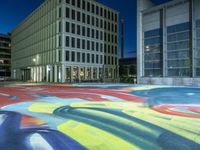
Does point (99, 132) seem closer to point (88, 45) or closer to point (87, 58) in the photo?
point (87, 58)

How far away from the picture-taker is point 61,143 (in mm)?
6047

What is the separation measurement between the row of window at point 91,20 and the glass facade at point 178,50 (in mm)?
27425

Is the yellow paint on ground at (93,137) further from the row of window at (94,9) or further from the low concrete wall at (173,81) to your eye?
the row of window at (94,9)

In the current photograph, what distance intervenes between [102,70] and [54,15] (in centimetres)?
2198

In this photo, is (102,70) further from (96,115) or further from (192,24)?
(96,115)

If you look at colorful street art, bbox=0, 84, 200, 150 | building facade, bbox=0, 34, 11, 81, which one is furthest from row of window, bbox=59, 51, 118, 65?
building facade, bbox=0, 34, 11, 81

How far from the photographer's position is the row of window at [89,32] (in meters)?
59.2

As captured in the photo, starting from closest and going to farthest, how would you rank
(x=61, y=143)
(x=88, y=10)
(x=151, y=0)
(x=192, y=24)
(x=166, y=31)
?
(x=61, y=143), (x=192, y=24), (x=166, y=31), (x=151, y=0), (x=88, y=10)

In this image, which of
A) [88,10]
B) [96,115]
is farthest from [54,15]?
[96,115]

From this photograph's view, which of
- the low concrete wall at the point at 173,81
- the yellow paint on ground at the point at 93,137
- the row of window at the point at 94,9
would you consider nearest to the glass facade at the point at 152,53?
the low concrete wall at the point at 173,81

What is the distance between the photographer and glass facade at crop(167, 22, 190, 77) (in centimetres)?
4178

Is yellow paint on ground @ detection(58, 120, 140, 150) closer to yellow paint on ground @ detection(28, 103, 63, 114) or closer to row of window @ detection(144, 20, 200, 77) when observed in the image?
yellow paint on ground @ detection(28, 103, 63, 114)

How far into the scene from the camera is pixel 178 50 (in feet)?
142

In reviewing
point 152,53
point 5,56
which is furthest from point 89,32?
point 5,56
